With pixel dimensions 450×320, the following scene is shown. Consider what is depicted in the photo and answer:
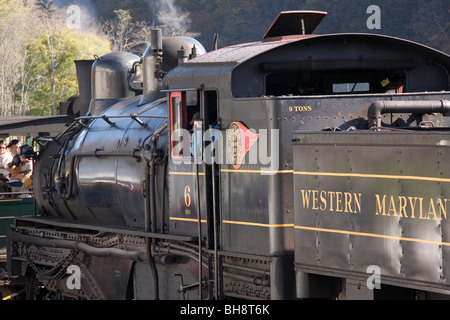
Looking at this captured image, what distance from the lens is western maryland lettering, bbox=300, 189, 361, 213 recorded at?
23.6 ft

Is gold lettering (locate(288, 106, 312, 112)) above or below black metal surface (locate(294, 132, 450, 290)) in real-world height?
above

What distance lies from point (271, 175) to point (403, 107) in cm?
151

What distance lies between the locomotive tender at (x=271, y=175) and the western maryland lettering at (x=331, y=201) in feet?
0.05

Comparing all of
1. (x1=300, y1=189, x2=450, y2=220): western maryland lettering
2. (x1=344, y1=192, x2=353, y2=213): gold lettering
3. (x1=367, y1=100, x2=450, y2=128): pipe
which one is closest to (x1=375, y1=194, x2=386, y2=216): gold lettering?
(x1=300, y1=189, x2=450, y2=220): western maryland lettering

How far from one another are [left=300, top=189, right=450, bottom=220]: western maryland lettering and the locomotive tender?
0.01 m

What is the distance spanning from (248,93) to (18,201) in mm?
7907

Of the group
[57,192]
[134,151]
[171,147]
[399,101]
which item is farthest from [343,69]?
[57,192]

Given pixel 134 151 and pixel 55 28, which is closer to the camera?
pixel 134 151

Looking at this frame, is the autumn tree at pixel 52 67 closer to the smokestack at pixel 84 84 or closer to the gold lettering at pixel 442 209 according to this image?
the smokestack at pixel 84 84

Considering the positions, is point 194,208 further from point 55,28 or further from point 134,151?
point 55,28

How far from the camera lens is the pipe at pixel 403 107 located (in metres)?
8.05

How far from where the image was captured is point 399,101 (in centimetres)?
822
